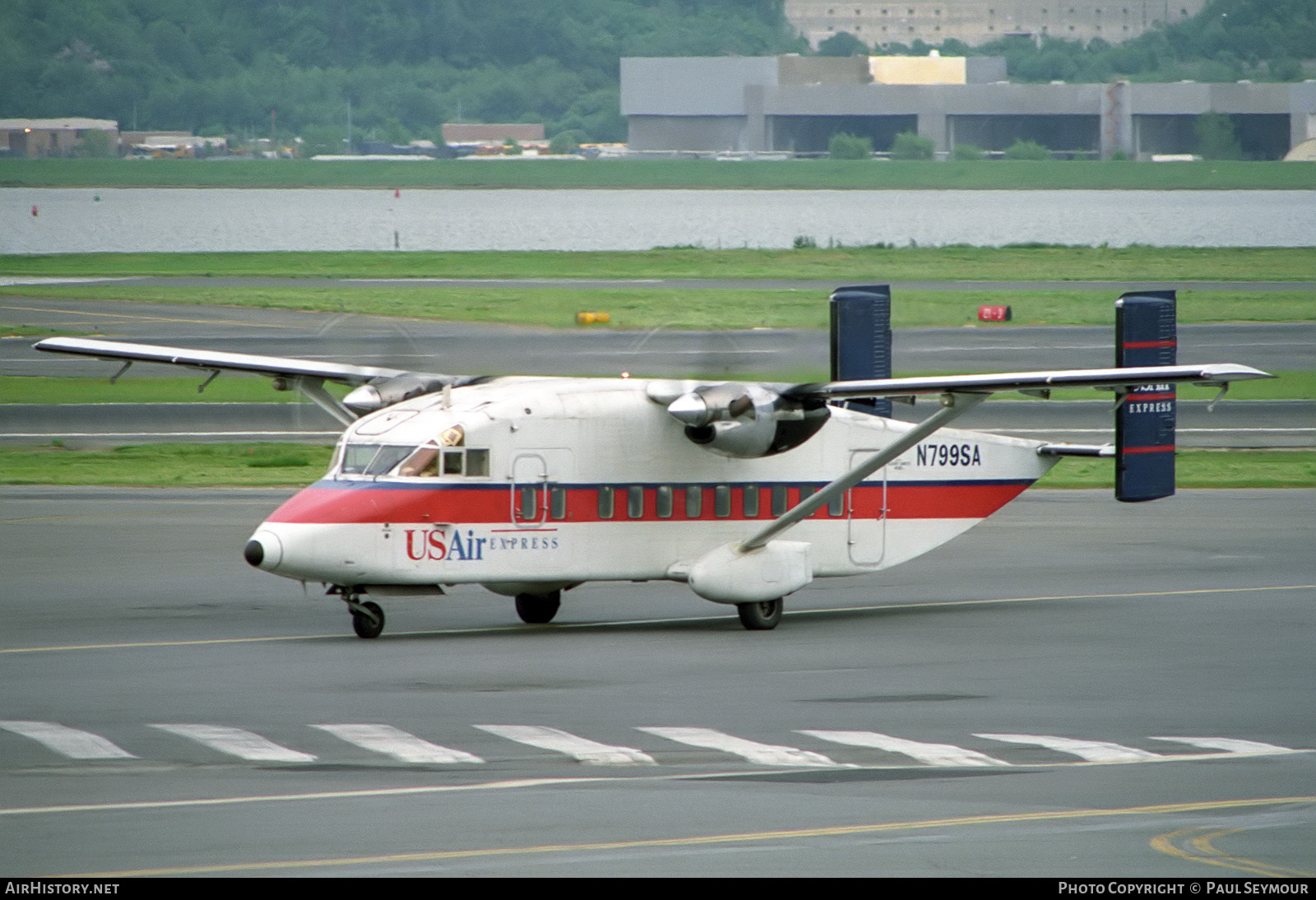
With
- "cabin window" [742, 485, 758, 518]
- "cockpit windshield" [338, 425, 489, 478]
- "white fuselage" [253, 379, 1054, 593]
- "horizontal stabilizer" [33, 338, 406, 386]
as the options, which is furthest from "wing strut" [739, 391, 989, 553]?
"horizontal stabilizer" [33, 338, 406, 386]

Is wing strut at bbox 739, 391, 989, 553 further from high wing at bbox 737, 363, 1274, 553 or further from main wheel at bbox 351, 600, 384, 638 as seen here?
main wheel at bbox 351, 600, 384, 638

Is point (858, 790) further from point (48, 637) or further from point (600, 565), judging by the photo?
point (48, 637)

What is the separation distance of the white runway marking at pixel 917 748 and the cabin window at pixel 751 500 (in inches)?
283

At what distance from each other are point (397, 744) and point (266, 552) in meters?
5.21

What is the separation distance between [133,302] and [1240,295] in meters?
45.5

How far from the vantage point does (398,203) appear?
194500 mm

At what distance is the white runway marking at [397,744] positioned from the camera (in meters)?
16.0

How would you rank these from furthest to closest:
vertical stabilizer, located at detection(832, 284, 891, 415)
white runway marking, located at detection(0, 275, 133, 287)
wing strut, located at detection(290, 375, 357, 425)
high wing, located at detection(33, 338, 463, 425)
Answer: white runway marking, located at detection(0, 275, 133, 287)
vertical stabilizer, located at detection(832, 284, 891, 415)
wing strut, located at detection(290, 375, 357, 425)
high wing, located at detection(33, 338, 463, 425)

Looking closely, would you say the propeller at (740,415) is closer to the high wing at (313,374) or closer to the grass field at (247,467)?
the high wing at (313,374)

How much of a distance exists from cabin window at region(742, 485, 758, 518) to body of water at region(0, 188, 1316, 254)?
3517 inches

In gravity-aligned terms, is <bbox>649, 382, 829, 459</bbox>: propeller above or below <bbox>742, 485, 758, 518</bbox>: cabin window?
above

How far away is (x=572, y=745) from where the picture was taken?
1667cm

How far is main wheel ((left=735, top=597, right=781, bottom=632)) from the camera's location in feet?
78.7

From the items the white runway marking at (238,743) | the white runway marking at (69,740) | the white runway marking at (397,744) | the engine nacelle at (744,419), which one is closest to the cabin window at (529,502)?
the engine nacelle at (744,419)
